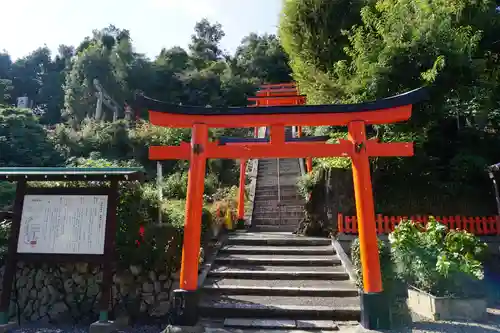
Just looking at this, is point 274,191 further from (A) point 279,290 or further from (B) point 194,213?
(B) point 194,213

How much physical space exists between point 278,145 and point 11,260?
487cm

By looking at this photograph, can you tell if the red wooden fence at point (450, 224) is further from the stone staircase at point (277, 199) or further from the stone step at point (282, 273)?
the stone staircase at point (277, 199)

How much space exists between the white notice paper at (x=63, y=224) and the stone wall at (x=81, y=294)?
80 cm

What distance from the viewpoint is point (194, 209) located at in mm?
5527

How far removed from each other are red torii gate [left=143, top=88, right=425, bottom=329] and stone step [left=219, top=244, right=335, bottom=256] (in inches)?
113

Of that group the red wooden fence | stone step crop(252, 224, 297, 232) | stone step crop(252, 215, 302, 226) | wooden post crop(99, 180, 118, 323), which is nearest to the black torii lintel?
wooden post crop(99, 180, 118, 323)

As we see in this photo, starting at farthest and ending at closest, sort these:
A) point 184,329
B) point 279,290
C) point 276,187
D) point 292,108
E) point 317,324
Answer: point 276,187, point 279,290, point 292,108, point 317,324, point 184,329

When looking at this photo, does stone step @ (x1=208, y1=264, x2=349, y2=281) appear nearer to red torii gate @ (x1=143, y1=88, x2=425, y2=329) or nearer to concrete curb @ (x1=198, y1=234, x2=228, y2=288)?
concrete curb @ (x1=198, y1=234, x2=228, y2=288)

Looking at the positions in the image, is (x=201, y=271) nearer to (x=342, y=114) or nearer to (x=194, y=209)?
(x=194, y=209)

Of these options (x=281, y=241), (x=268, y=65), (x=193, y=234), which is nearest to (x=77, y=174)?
(x=193, y=234)

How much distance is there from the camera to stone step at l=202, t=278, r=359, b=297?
616 centimetres

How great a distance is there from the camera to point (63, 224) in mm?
5578

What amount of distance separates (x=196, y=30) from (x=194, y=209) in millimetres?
47160

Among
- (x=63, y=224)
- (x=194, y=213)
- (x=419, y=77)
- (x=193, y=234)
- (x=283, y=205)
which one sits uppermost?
(x=419, y=77)
